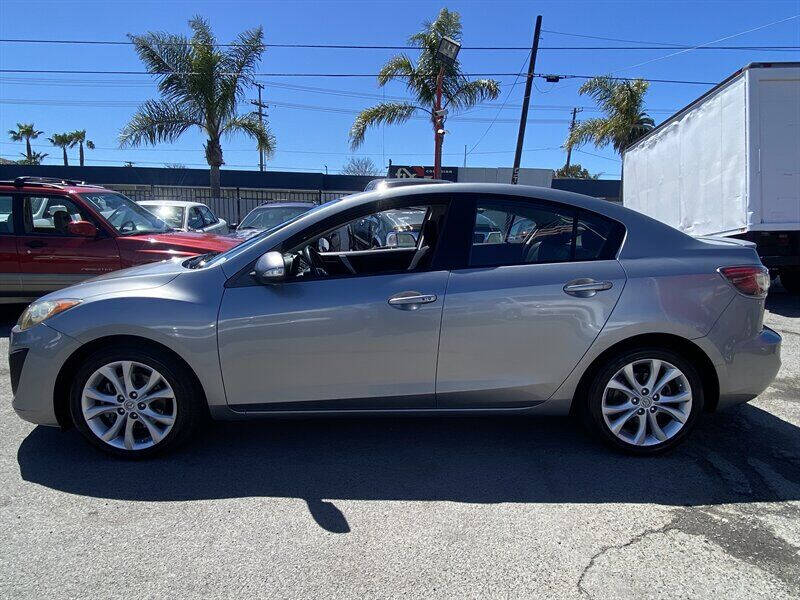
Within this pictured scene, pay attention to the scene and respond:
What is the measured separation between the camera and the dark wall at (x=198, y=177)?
1143 inches

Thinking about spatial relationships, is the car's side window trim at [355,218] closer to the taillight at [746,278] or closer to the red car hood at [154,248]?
the taillight at [746,278]

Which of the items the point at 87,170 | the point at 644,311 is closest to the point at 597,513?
the point at 644,311

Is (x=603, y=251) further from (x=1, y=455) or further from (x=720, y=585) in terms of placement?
(x=1, y=455)

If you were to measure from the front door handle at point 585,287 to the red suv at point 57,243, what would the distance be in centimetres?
481

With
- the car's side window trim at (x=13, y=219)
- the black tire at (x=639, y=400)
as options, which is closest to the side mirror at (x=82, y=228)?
the car's side window trim at (x=13, y=219)

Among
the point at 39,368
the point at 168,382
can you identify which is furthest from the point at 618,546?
the point at 39,368

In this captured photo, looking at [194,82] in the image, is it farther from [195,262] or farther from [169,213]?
[195,262]

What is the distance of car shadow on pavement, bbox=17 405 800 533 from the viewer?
10.2 ft

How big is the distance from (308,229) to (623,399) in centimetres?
218

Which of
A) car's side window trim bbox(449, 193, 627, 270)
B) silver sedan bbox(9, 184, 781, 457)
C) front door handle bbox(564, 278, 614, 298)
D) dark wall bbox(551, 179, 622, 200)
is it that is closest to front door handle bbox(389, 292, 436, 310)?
silver sedan bbox(9, 184, 781, 457)

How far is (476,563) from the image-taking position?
2531mm

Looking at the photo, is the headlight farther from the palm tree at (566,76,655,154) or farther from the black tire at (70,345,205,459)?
the palm tree at (566,76,655,154)

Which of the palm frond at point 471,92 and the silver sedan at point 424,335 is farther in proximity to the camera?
the palm frond at point 471,92

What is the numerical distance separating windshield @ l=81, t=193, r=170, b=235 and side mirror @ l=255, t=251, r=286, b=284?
458 cm
